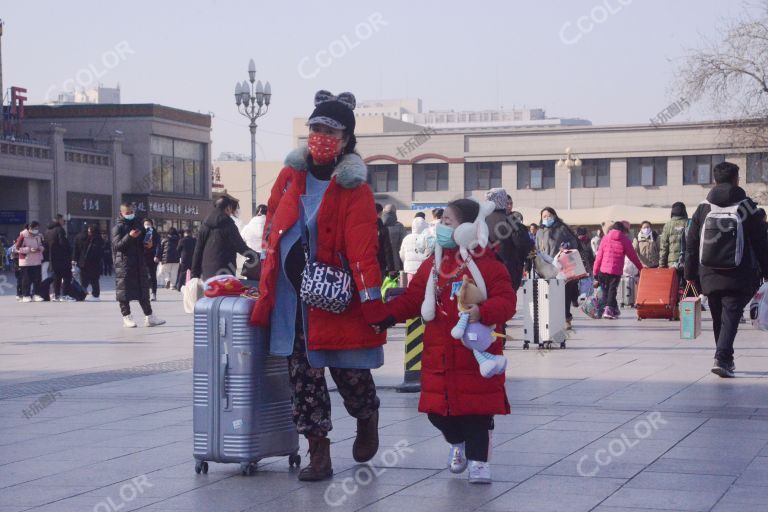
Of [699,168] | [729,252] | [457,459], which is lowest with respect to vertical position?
[457,459]

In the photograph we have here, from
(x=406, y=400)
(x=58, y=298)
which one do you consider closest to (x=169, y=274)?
(x=58, y=298)

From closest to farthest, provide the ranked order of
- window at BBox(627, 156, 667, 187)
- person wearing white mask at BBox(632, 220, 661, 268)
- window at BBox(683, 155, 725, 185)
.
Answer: person wearing white mask at BBox(632, 220, 661, 268) < window at BBox(683, 155, 725, 185) < window at BBox(627, 156, 667, 187)

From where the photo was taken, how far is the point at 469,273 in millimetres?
6422

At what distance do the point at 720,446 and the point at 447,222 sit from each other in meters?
2.26

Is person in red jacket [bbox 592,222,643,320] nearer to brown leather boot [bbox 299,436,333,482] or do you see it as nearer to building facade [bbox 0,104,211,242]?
brown leather boot [bbox 299,436,333,482]

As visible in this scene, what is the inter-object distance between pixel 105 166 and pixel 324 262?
54881mm

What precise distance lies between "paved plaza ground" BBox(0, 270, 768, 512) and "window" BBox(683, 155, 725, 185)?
54.8 metres

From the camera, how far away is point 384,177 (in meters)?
73.5

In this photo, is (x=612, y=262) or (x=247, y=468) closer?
(x=247, y=468)

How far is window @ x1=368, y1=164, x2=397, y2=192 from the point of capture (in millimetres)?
73312

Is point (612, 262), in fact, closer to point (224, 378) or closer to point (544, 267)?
point (544, 267)

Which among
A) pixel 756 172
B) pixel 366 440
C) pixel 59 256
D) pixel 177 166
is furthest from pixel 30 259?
pixel 756 172

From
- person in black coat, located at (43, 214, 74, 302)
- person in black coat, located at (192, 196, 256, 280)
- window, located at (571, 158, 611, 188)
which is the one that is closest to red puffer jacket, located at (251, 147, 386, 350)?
person in black coat, located at (192, 196, 256, 280)

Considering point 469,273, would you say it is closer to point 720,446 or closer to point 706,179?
point 720,446
